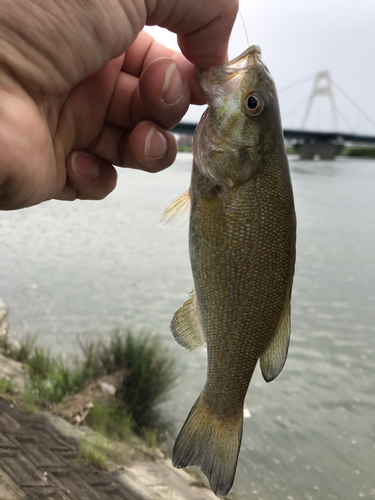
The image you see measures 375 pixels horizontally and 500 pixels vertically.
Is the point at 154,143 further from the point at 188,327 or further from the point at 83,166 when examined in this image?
the point at 188,327

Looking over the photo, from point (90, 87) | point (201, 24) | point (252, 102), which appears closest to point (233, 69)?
point (252, 102)

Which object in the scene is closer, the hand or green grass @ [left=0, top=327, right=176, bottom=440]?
the hand

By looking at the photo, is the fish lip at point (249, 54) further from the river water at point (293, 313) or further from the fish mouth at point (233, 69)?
the river water at point (293, 313)

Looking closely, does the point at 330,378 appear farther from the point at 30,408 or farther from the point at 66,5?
the point at 66,5

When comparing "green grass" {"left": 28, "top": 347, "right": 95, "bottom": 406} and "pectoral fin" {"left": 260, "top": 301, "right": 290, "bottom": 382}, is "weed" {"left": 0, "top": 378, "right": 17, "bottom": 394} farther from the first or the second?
"pectoral fin" {"left": 260, "top": 301, "right": 290, "bottom": 382}

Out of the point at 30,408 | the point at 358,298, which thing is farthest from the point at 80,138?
the point at 358,298

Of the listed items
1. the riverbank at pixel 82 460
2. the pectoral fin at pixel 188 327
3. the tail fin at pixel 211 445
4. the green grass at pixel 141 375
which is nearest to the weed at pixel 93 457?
the riverbank at pixel 82 460

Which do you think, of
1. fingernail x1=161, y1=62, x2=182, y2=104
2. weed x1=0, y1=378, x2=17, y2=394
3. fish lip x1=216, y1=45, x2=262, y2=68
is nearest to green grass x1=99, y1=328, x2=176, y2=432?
weed x1=0, y1=378, x2=17, y2=394

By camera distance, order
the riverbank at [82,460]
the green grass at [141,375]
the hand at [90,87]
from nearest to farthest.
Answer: the hand at [90,87]
the riverbank at [82,460]
the green grass at [141,375]
